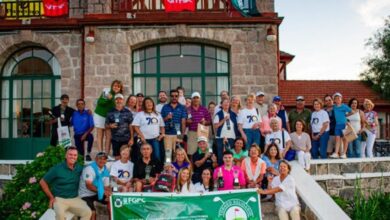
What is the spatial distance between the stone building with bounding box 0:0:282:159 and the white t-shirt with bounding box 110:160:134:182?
14.9ft

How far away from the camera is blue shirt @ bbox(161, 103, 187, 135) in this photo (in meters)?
8.19

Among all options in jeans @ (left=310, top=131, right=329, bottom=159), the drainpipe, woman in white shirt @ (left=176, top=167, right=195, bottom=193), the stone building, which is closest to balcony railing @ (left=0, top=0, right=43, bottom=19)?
the stone building

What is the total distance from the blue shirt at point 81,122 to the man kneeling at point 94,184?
2.32 meters

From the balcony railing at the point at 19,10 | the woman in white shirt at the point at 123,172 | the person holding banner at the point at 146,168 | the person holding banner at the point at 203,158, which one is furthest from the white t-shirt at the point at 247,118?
the balcony railing at the point at 19,10

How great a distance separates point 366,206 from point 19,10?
10.4m

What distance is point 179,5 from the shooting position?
11.6m

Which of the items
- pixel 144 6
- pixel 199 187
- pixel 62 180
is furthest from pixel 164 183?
pixel 144 6

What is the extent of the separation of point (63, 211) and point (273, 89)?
22.2 feet

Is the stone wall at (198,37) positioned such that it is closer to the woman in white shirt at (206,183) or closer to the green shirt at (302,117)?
the green shirt at (302,117)

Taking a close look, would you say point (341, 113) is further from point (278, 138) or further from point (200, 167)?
point (200, 167)

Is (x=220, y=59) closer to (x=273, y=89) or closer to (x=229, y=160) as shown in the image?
(x=273, y=89)

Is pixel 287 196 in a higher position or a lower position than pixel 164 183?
lower

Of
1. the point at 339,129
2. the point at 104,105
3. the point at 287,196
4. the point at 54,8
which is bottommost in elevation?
the point at 287,196

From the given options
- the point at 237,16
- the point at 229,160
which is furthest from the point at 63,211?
the point at 237,16
